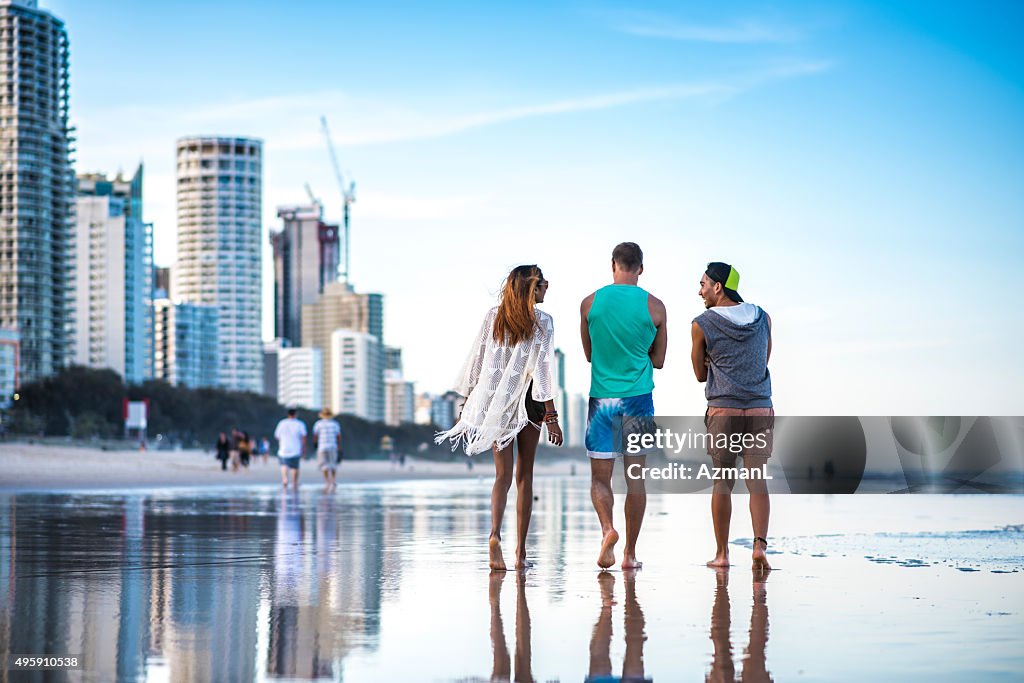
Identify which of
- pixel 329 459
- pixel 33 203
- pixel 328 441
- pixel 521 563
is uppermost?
pixel 33 203

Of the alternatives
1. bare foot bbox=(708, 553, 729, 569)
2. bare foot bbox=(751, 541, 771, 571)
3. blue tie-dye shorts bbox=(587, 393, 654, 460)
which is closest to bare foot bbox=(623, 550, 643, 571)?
bare foot bbox=(708, 553, 729, 569)

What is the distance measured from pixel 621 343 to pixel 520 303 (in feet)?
2.29

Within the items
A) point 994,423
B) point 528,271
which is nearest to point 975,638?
point 528,271

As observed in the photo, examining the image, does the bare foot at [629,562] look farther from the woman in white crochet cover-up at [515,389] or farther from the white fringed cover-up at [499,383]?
the white fringed cover-up at [499,383]

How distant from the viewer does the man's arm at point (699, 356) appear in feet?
28.5

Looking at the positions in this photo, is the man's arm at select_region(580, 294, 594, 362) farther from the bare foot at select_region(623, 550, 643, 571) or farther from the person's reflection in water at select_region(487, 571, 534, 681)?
the person's reflection in water at select_region(487, 571, 534, 681)

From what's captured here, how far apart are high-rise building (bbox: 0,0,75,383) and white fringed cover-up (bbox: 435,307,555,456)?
186 m

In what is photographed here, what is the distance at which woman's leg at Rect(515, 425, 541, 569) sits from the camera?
8633 mm

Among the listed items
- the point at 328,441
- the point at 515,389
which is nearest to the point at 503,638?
the point at 515,389

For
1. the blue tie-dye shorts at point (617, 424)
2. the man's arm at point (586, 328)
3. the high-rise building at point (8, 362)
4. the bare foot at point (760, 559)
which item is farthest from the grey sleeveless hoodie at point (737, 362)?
the high-rise building at point (8, 362)

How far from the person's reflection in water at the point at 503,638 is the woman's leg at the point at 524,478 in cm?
106

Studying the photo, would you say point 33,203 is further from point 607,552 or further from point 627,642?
point 627,642

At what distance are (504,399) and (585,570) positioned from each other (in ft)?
3.94

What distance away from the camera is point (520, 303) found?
8.62 meters
